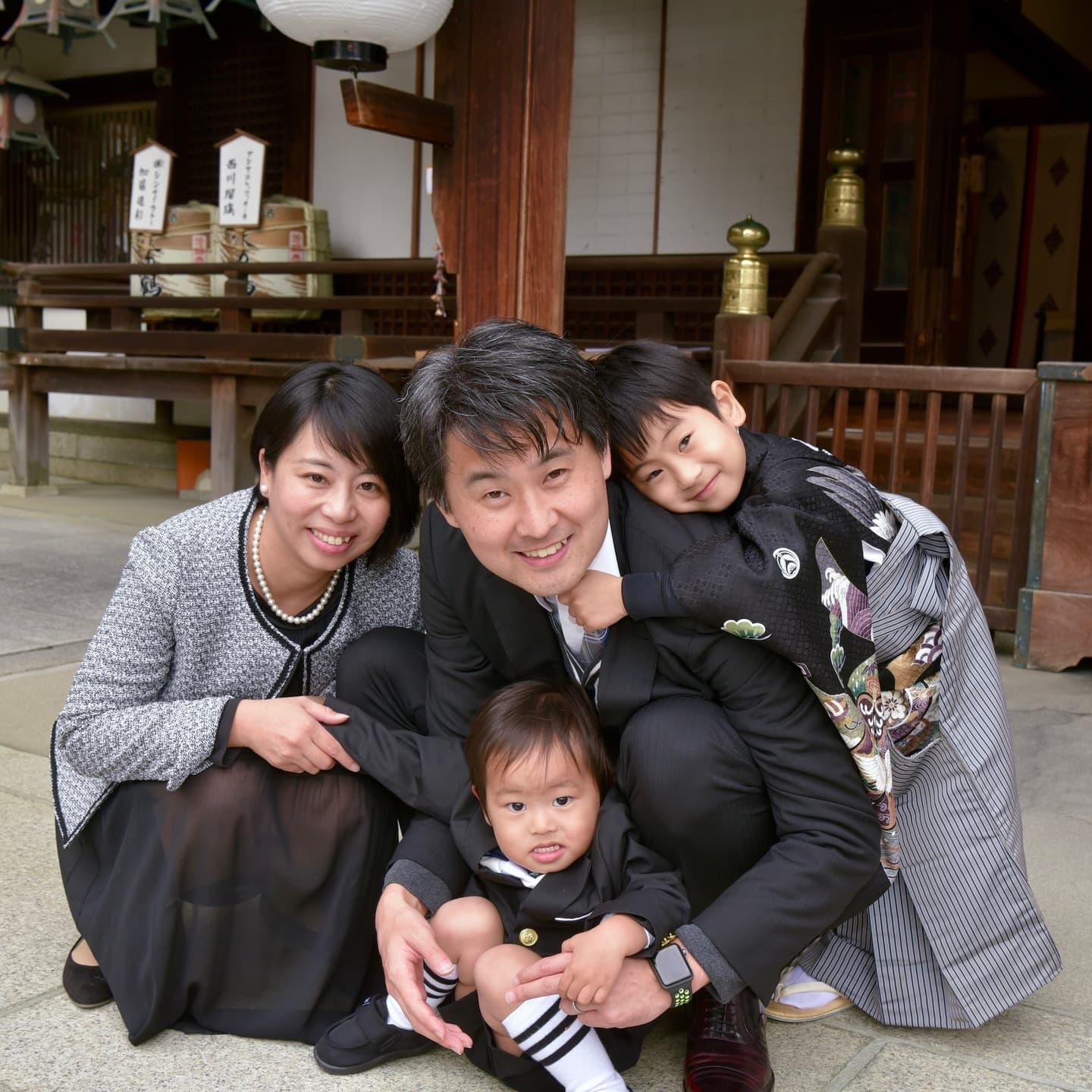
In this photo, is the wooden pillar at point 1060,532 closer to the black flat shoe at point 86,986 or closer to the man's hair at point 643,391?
the man's hair at point 643,391

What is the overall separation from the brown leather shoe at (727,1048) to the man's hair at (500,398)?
87 cm

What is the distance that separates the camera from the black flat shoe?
2098mm

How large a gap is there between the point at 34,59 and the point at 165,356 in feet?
10.8

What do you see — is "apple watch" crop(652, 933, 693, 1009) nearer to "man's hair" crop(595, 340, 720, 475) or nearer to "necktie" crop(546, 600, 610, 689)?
"necktie" crop(546, 600, 610, 689)

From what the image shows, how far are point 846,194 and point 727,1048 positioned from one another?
5.18 m

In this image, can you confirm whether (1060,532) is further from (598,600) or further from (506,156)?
(598,600)

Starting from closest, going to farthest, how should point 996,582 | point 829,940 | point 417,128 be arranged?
point 829,940
point 417,128
point 996,582

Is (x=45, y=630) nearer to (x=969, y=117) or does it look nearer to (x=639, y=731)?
(x=639, y=731)

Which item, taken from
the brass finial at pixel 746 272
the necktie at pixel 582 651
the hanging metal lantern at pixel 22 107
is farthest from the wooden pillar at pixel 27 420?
the necktie at pixel 582 651

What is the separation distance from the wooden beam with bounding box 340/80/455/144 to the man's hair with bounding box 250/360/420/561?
6.02 ft

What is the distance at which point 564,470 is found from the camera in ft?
5.93

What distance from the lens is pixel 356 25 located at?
14.8 ft

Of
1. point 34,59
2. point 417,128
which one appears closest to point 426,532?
point 417,128

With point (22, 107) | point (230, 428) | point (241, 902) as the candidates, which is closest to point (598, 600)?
point (241, 902)
